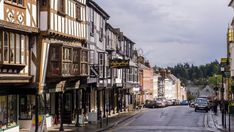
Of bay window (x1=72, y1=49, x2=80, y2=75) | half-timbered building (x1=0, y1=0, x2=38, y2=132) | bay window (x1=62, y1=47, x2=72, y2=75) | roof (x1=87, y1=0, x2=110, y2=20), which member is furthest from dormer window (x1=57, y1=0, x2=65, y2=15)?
roof (x1=87, y1=0, x2=110, y2=20)

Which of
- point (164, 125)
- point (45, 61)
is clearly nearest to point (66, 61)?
point (45, 61)

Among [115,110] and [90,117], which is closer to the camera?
[90,117]

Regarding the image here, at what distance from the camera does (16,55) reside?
30812 millimetres

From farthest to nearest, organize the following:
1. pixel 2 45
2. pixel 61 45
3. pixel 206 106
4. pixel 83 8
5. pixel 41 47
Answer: pixel 206 106
pixel 83 8
pixel 61 45
pixel 41 47
pixel 2 45

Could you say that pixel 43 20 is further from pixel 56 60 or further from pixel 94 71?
pixel 94 71

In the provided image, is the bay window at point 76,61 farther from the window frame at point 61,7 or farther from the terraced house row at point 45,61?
the window frame at point 61,7

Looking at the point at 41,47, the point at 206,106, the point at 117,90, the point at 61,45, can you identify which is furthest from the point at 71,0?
the point at 206,106

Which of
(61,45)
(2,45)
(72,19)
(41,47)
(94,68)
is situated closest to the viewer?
(2,45)

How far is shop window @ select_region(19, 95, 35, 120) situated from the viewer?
1470 inches

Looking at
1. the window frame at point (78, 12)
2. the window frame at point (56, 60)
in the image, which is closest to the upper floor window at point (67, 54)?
the window frame at point (56, 60)

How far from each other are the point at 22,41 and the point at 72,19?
976 cm

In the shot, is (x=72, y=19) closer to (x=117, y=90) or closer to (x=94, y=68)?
(x=94, y=68)

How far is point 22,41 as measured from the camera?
31891 mm

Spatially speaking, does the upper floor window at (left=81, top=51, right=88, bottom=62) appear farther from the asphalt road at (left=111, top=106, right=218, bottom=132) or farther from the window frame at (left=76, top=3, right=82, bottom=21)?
the asphalt road at (left=111, top=106, right=218, bottom=132)
